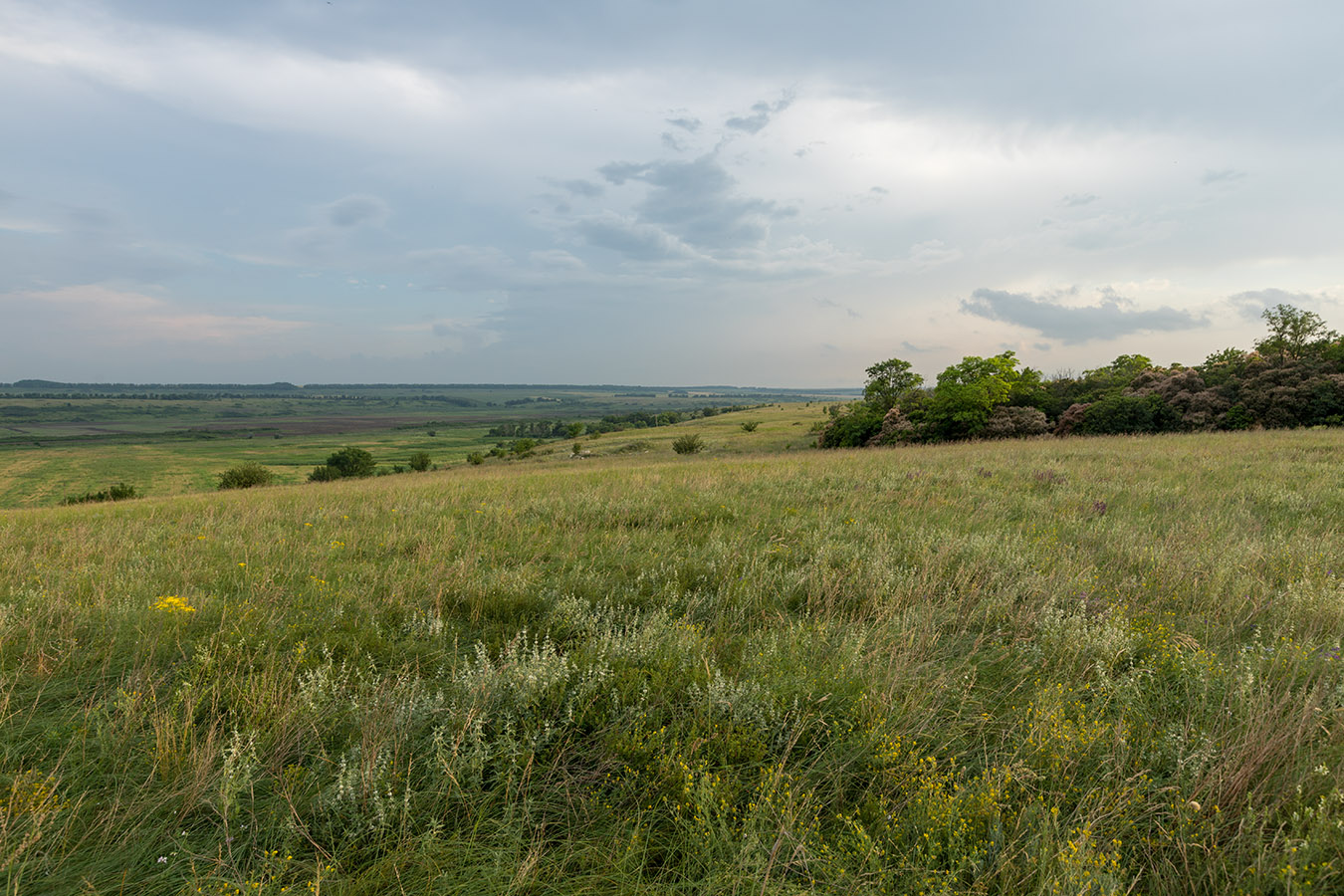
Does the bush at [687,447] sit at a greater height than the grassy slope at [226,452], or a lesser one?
greater

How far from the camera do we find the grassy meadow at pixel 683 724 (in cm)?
222

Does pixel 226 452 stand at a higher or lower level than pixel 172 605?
lower

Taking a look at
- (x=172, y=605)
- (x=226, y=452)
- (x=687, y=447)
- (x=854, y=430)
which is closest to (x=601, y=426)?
(x=226, y=452)

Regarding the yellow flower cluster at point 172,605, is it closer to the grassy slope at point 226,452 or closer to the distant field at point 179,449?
the grassy slope at point 226,452

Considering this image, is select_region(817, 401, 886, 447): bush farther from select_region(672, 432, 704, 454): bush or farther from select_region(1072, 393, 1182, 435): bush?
select_region(1072, 393, 1182, 435): bush

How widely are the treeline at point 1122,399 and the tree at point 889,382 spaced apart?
0.24 metres

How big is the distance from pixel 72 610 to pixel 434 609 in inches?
106

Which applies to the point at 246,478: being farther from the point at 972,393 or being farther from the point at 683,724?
the point at 972,393

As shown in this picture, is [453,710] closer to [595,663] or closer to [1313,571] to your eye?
[595,663]

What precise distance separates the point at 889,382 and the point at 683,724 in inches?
2568

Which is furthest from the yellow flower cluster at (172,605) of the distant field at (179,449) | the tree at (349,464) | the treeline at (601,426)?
the treeline at (601,426)

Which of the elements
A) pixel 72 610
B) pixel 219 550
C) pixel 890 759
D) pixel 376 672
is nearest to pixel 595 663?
pixel 376 672

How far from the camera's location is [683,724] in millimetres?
2994

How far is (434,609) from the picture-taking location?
476 centimetres
